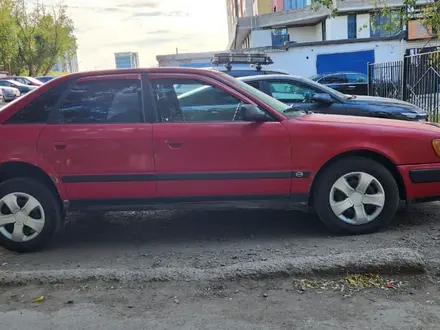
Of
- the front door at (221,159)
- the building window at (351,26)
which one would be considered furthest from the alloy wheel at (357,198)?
the building window at (351,26)

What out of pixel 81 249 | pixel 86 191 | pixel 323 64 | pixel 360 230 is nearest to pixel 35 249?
pixel 81 249

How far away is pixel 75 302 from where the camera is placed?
10.8 feet

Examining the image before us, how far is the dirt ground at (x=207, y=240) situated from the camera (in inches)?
156

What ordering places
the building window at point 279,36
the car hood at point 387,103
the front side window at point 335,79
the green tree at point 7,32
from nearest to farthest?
1. the car hood at point 387,103
2. the front side window at point 335,79
3. the building window at point 279,36
4. the green tree at point 7,32

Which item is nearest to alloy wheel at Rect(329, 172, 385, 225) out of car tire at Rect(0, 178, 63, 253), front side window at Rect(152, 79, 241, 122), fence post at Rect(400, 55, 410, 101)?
front side window at Rect(152, 79, 241, 122)

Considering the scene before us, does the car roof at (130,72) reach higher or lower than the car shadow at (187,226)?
higher

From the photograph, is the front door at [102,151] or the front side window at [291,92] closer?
the front door at [102,151]

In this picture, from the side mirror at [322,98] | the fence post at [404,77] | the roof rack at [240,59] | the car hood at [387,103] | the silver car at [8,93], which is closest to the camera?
the side mirror at [322,98]

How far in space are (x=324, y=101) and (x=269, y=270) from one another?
15.8 ft

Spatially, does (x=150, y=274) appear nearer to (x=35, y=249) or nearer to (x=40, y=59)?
(x=35, y=249)

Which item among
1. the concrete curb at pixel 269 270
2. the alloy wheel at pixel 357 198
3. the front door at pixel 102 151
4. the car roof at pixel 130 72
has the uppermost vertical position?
the car roof at pixel 130 72

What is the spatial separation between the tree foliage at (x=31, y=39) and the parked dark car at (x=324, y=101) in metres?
45.9

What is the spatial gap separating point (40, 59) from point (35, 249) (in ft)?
175

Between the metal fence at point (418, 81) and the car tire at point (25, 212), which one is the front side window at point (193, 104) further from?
the metal fence at point (418, 81)
